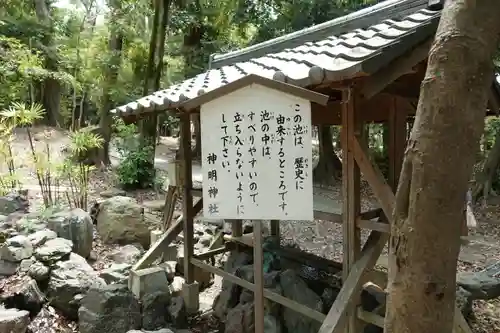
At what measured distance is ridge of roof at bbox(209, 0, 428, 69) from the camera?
13.9 feet

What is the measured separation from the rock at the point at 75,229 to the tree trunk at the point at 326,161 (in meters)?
8.45

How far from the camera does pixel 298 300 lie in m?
4.36

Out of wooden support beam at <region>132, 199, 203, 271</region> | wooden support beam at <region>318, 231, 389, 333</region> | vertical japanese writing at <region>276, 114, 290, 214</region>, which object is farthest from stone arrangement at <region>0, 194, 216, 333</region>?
vertical japanese writing at <region>276, 114, 290, 214</region>

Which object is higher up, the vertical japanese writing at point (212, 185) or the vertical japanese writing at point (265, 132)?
the vertical japanese writing at point (265, 132)

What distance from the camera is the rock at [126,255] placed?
22.0 feet

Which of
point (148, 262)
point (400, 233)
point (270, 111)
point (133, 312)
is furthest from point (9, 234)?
point (400, 233)

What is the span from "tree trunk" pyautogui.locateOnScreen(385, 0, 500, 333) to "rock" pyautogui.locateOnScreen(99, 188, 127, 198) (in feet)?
32.9

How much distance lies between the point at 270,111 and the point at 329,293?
2343mm

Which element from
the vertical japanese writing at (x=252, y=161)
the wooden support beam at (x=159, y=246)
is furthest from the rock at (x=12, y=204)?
the vertical japanese writing at (x=252, y=161)

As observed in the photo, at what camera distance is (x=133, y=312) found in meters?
4.75

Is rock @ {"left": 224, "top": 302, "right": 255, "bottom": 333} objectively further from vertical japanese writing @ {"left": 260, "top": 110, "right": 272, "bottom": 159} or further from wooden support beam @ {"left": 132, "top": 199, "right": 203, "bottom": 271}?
vertical japanese writing @ {"left": 260, "top": 110, "right": 272, "bottom": 159}

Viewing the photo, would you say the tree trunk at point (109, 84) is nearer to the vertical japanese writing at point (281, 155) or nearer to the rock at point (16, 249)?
the rock at point (16, 249)

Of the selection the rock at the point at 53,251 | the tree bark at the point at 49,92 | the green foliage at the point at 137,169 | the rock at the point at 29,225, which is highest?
the tree bark at the point at 49,92

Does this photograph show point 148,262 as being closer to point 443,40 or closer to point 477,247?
point 443,40
